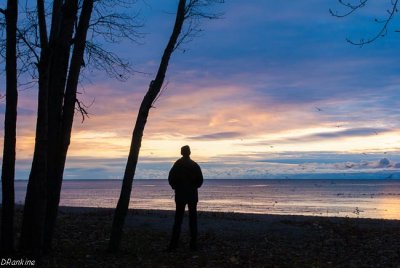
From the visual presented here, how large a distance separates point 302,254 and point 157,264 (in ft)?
10.8

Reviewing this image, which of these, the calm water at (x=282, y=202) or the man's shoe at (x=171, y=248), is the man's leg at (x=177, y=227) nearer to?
the man's shoe at (x=171, y=248)

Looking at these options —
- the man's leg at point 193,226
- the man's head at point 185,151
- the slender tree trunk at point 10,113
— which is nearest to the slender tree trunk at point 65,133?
the slender tree trunk at point 10,113

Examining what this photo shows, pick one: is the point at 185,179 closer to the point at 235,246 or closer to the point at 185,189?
the point at 185,189

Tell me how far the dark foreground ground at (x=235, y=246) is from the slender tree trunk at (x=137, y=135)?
0.55m

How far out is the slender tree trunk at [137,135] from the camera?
967 cm

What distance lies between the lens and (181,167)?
426 inches

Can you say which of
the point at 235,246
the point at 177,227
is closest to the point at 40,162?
the point at 177,227

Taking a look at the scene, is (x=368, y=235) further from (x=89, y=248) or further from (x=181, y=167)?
(x=89, y=248)

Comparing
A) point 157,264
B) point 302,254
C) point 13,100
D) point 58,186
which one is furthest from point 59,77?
point 302,254

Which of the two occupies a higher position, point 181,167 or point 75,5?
point 75,5

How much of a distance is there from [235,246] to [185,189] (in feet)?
6.39

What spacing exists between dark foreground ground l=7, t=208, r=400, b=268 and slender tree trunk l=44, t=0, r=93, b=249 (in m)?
0.77

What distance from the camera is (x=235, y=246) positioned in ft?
37.1

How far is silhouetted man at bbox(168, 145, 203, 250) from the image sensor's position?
1055cm
